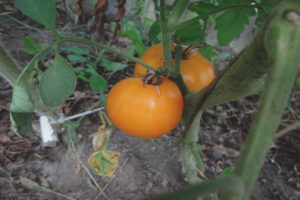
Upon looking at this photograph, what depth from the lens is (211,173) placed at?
36.5 inches

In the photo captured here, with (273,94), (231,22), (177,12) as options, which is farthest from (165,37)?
(273,94)

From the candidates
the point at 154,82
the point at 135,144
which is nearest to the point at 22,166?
the point at 135,144

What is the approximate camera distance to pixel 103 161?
733 millimetres

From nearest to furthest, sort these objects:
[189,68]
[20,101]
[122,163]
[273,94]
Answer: [273,94], [20,101], [189,68], [122,163]

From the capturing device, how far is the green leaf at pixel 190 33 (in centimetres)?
70

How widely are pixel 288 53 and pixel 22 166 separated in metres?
0.90

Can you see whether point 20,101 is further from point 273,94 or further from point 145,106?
point 273,94

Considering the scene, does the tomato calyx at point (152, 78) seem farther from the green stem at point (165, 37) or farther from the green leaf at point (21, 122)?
the green leaf at point (21, 122)

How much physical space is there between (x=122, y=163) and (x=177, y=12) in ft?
2.05

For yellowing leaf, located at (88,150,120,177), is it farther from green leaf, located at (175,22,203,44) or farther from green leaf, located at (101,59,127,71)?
green leaf, located at (101,59,127,71)

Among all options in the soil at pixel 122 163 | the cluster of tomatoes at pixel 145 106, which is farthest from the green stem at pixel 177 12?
the soil at pixel 122 163

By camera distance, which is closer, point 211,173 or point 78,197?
point 78,197

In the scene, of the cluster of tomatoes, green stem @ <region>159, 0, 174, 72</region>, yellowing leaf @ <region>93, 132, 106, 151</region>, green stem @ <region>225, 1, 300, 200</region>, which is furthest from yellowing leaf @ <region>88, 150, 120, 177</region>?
green stem @ <region>225, 1, 300, 200</region>

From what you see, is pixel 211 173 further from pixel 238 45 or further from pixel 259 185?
pixel 238 45
